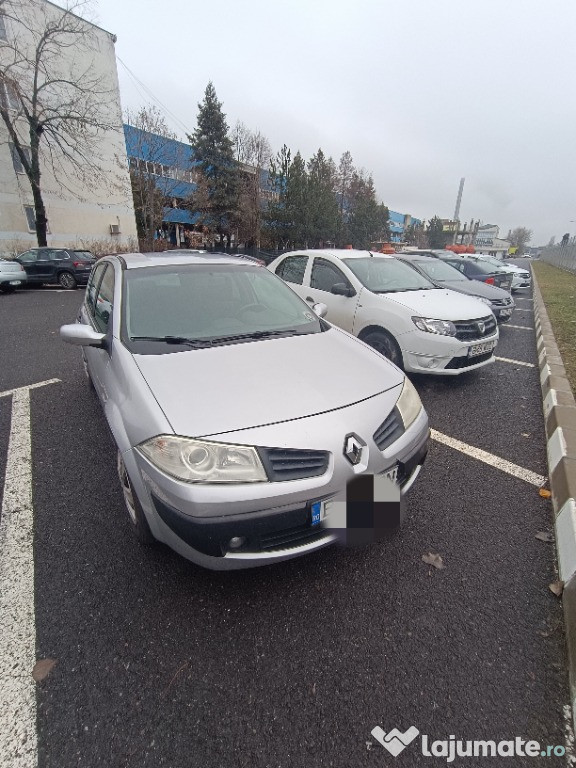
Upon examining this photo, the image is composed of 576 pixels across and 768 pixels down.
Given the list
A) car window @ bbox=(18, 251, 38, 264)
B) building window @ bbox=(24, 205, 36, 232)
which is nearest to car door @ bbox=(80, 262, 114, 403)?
car window @ bbox=(18, 251, 38, 264)

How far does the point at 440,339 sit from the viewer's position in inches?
167

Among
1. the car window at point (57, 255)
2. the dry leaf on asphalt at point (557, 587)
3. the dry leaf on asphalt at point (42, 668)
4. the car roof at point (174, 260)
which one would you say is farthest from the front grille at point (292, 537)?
the car window at point (57, 255)

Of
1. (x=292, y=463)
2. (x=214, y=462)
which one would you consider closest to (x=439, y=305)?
(x=292, y=463)

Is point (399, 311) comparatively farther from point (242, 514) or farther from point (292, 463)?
point (242, 514)

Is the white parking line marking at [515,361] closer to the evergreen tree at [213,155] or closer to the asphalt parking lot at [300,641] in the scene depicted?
the asphalt parking lot at [300,641]

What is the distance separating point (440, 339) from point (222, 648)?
12.2 feet

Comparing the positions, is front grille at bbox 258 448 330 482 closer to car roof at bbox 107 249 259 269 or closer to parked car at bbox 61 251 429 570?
parked car at bbox 61 251 429 570

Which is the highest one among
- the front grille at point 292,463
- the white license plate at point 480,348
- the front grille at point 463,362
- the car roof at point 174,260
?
the car roof at point 174,260

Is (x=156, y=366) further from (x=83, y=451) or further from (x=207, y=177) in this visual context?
(x=207, y=177)

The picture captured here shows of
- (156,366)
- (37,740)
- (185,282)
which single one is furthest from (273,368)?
(37,740)

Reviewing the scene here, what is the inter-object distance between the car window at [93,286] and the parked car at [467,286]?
567 cm

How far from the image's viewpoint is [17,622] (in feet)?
5.77

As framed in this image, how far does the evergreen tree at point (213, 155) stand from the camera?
2592cm

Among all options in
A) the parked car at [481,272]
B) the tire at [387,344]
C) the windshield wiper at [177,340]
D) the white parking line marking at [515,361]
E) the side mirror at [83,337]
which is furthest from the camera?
the parked car at [481,272]
